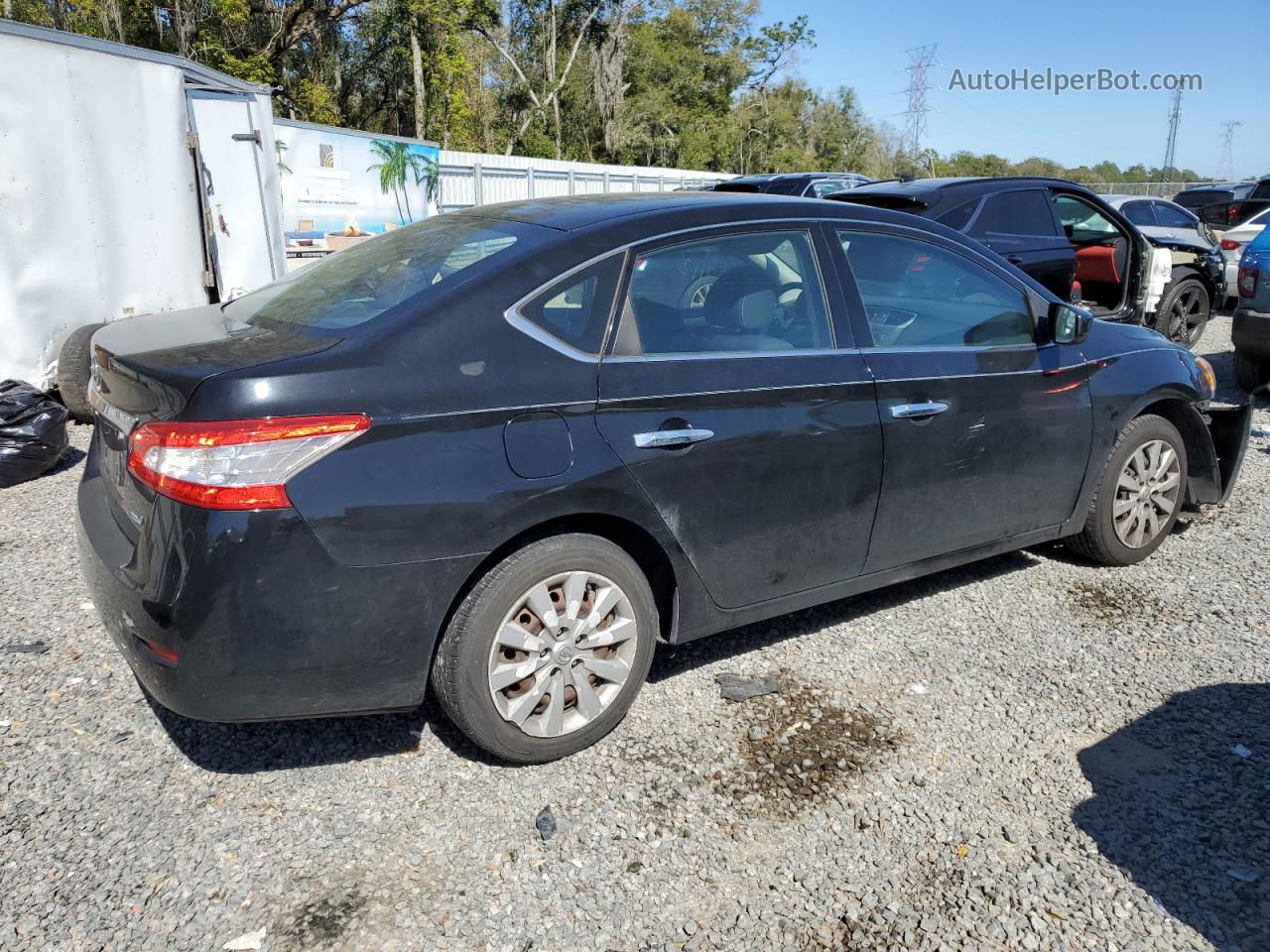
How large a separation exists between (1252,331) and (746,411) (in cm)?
651

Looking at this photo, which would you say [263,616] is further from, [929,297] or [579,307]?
[929,297]

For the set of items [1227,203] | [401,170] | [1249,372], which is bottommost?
[1249,372]

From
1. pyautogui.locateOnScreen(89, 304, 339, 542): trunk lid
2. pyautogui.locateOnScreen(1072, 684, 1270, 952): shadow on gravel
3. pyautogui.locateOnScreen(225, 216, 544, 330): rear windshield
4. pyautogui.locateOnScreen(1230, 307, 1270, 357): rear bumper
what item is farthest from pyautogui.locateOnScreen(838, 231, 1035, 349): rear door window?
pyautogui.locateOnScreen(1230, 307, 1270, 357): rear bumper

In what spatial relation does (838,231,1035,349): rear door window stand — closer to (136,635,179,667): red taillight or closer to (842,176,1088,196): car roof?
(136,635,179,667): red taillight

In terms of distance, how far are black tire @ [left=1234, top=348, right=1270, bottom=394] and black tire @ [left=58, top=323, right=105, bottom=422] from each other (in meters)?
9.02

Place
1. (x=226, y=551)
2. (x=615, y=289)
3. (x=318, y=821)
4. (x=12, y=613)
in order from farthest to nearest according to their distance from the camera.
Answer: (x=12, y=613) < (x=615, y=289) < (x=318, y=821) < (x=226, y=551)

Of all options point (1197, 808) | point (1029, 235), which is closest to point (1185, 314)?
point (1029, 235)

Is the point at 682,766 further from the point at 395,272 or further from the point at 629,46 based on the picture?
the point at 629,46

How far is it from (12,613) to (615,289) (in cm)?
299

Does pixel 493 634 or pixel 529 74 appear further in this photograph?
pixel 529 74

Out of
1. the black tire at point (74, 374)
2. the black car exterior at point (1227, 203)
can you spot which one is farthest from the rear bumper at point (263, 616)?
the black car exterior at point (1227, 203)

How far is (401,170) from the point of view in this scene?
48.6 feet

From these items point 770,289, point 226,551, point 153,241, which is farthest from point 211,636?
point 153,241

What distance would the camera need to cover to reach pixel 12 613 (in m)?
4.08
